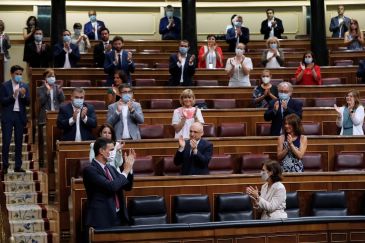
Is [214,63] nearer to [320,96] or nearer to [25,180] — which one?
[320,96]

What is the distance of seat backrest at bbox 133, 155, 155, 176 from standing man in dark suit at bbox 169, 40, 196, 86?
3097 mm

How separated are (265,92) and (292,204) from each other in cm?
278

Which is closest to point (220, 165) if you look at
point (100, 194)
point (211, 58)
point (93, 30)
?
point (100, 194)

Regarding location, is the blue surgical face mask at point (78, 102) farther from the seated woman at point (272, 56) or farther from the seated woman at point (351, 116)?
the seated woman at point (272, 56)

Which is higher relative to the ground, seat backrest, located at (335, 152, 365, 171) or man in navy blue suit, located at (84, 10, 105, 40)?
man in navy blue suit, located at (84, 10, 105, 40)

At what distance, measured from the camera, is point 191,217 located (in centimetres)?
823

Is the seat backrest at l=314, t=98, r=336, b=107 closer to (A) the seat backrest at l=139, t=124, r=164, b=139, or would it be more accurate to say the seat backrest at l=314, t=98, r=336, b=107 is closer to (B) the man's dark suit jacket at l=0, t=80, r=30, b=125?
(A) the seat backrest at l=139, t=124, r=164, b=139

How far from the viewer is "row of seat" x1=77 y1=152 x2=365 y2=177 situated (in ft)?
30.0

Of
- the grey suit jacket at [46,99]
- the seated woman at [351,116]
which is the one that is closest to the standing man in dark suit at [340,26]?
the seated woman at [351,116]

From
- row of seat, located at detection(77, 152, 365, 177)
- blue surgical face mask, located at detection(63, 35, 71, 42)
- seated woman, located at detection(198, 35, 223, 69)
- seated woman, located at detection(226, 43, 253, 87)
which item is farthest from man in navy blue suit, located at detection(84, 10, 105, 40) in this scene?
row of seat, located at detection(77, 152, 365, 177)

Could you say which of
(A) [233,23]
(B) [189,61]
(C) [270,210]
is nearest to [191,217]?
(C) [270,210]

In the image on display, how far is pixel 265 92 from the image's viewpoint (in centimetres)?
1106

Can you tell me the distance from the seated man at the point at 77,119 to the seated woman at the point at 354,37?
655cm

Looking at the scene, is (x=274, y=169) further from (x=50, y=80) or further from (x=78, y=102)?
(x=50, y=80)
